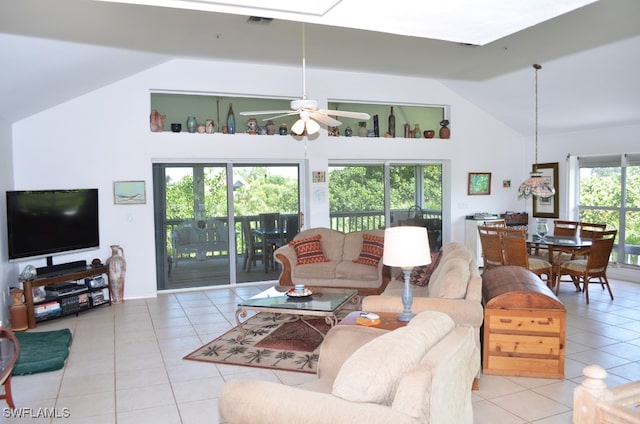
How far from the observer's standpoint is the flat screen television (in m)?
5.74

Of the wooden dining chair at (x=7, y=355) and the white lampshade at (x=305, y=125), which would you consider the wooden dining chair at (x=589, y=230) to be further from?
the wooden dining chair at (x=7, y=355)

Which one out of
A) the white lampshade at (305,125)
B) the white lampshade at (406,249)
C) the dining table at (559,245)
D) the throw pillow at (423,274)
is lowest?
the throw pillow at (423,274)

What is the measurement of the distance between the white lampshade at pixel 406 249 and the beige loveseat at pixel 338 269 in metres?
2.71

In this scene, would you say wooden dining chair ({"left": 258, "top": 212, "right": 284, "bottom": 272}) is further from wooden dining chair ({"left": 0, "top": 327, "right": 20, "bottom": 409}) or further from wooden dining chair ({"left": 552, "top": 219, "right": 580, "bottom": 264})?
wooden dining chair ({"left": 0, "top": 327, "right": 20, "bottom": 409})

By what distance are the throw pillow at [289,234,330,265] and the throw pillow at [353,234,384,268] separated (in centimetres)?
54

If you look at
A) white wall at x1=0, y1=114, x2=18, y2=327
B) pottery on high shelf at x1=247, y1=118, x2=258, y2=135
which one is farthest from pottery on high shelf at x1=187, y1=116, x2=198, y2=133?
white wall at x1=0, y1=114, x2=18, y2=327

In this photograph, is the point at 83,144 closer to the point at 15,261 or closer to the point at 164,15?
the point at 15,261

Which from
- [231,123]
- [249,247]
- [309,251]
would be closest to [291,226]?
[249,247]

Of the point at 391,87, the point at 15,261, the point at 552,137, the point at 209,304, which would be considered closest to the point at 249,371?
the point at 209,304

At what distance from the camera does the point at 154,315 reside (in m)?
6.20

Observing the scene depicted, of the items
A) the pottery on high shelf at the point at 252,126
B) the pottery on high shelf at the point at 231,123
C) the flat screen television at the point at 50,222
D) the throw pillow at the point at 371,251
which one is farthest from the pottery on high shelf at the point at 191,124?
the throw pillow at the point at 371,251

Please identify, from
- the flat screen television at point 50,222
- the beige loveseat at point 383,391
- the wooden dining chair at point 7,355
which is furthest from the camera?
the flat screen television at point 50,222

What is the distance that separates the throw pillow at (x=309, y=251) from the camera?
6.69m

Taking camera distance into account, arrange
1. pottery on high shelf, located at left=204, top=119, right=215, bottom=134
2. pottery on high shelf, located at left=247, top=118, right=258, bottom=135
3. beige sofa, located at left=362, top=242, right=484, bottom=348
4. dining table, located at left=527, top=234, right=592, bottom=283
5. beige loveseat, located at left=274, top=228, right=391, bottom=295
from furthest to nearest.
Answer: pottery on high shelf, located at left=247, top=118, right=258, bottom=135 → pottery on high shelf, located at left=204, top=119, right=215, bottom=134 → dining table, located at left=527, top=234, right=592, bottom=283 → beige loveseat, located at left=274, top=228, right=391, bottom=295 → beige sofa, located at left=362, top=242, right=484, bottom=348
